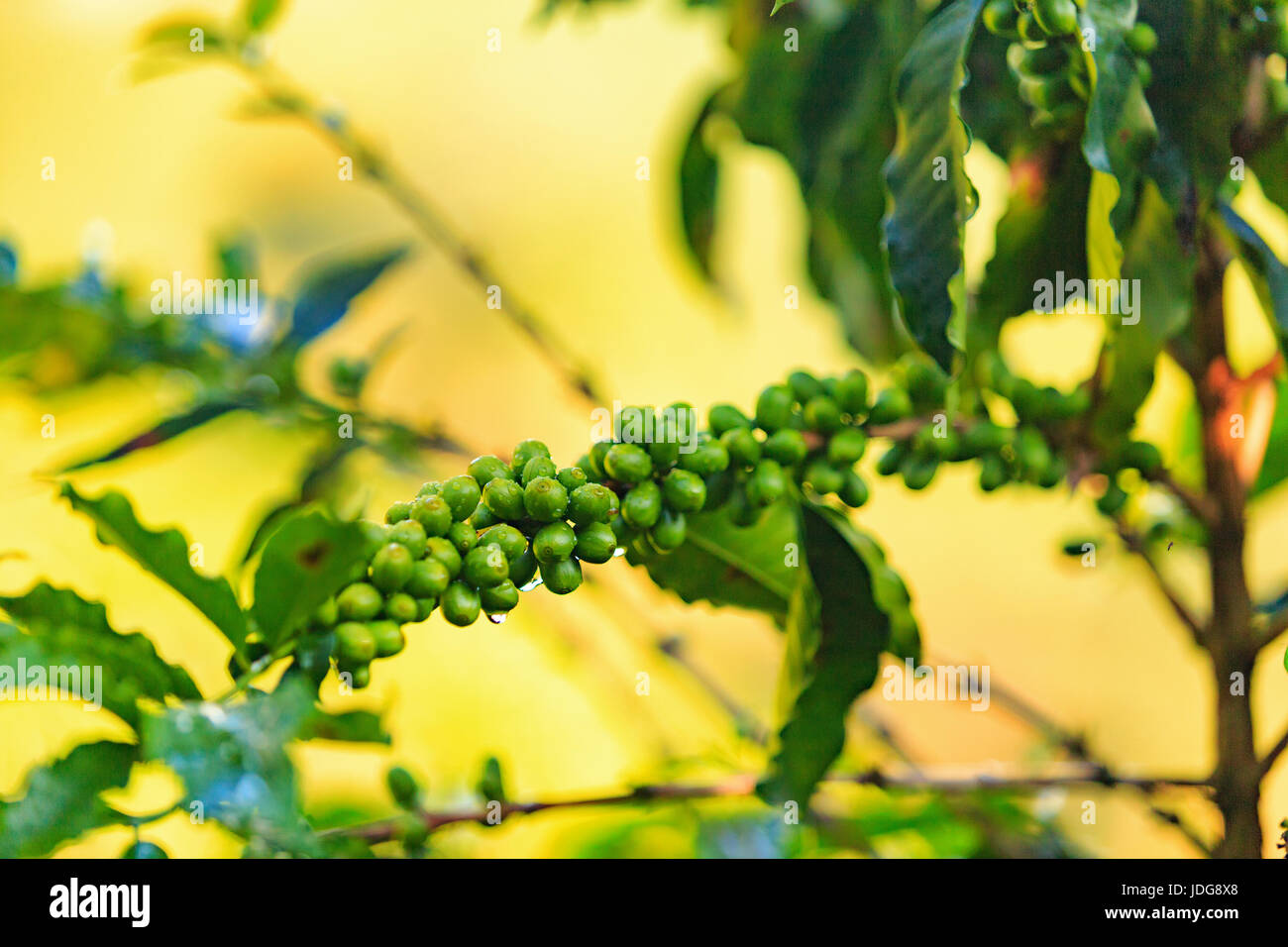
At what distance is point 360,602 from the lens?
47 centimetres

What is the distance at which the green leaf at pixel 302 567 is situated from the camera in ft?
1.50

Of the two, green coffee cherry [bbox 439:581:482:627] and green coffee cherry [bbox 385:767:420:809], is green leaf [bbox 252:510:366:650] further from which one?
green coffee cherry [bbox 385:767:420:809]

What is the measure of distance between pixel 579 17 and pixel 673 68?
223cm

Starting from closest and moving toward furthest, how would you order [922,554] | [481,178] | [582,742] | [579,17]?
[579,17]
[582,742]
[922,554]
[481,178]

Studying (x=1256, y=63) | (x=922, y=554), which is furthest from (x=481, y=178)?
(x=1256, y=63)

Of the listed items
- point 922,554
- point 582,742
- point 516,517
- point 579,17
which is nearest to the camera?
point 516,517

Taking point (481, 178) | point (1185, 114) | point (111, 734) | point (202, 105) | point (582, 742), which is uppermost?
point (202, 105)

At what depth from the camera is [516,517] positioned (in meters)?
0.50

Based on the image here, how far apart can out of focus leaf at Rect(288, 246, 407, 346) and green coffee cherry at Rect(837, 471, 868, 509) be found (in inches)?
22.2

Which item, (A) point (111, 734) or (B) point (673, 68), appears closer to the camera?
(A) point (111, 734)

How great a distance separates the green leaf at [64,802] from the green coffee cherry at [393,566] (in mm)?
172

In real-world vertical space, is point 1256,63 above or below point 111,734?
above

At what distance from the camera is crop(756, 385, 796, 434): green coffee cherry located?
57cm
